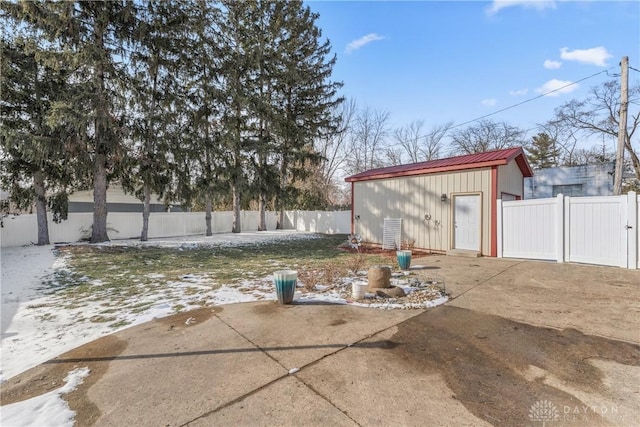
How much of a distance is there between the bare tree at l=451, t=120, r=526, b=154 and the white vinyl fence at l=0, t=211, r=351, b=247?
17205mm

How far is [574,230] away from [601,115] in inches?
751

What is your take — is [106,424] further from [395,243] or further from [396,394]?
[395,243]

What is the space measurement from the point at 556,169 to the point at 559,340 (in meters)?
18.7

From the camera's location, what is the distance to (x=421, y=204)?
982cm

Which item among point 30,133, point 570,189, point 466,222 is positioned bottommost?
point 466,222

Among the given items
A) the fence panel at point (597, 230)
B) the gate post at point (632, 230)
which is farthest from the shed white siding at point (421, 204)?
the gate post at point (632, 230)

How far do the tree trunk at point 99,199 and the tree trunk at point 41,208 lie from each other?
Result: 4.87 feet

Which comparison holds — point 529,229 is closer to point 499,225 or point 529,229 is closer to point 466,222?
point 499,225

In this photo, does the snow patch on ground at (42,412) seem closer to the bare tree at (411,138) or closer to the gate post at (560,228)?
the gate post at (560,228)

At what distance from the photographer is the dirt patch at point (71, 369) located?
7.07 ft

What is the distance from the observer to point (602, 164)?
15.6 metres

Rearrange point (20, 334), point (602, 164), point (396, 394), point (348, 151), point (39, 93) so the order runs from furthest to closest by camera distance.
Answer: point (348, 151), point (602, 164), point (39, 93), point (20, 334), point (396, 394)

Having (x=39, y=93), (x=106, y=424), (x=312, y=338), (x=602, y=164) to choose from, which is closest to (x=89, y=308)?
(x=106, y=424)

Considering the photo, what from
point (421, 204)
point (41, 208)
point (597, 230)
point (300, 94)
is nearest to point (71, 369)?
point (421, 204)
